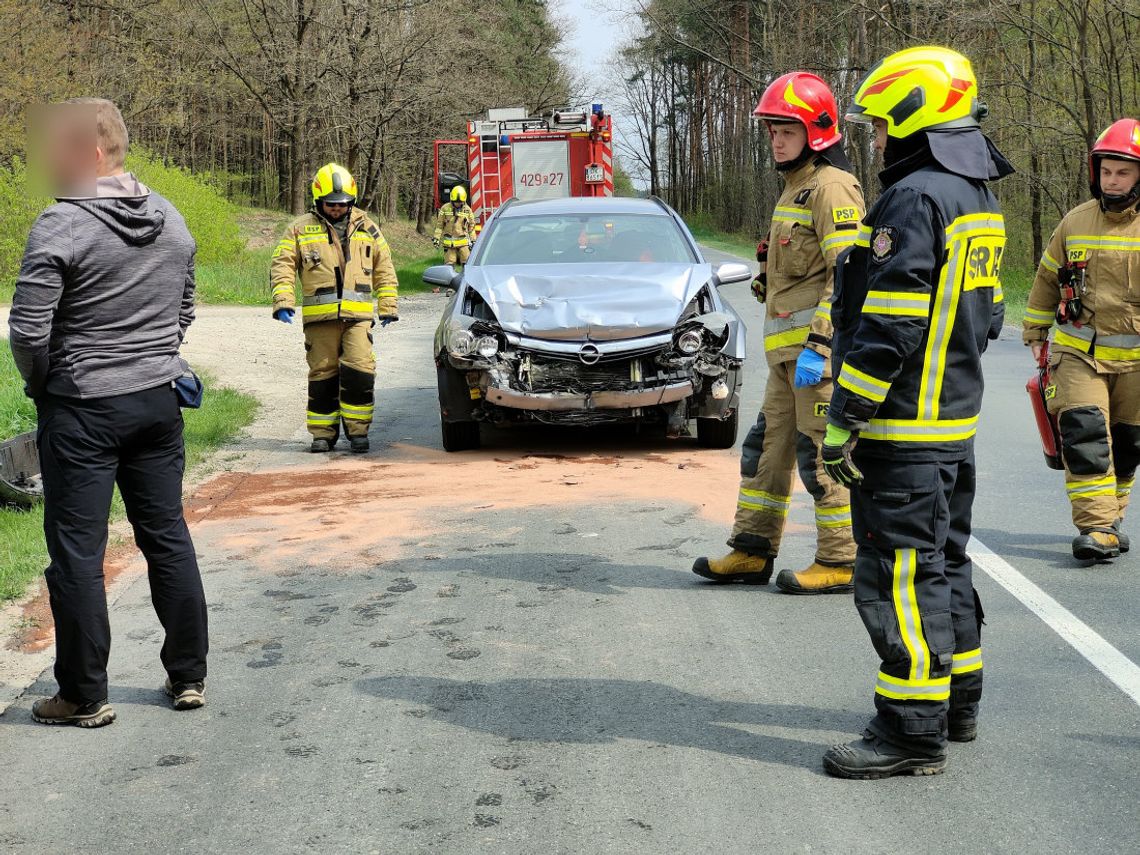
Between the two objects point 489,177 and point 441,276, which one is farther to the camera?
point 489,177

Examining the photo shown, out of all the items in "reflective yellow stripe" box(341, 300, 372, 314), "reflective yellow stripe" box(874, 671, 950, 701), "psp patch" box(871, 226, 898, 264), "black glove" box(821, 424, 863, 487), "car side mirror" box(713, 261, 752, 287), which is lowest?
"reflective yellow stripe" box(874, 671, 950, 701)

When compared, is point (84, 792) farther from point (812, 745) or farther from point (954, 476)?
point (954, 476)

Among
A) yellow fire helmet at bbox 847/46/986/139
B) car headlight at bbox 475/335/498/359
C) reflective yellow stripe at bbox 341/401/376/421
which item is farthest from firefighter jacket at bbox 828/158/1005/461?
reflective yellow stripe at bbox 341/401/376/421

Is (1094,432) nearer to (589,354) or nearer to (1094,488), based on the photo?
(1094,488)

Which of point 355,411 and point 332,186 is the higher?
point 332,186

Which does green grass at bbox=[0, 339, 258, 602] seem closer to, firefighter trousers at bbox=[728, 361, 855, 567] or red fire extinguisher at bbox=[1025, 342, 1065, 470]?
firefighter trousers at bbox=[728, 361, 855, 567]

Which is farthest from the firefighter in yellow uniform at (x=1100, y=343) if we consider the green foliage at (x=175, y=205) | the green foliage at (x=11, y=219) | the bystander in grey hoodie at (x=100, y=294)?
the green foliage at (x=11, y=219)

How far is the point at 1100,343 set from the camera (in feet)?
20.7

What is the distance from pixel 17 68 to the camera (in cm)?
2722

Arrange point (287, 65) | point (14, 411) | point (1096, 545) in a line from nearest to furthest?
point (1096, 545) < point (14, 411) < point (287, 65)

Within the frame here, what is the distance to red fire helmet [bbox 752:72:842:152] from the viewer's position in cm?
548

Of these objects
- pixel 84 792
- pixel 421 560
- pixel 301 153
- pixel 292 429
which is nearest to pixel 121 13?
pixel 301 153

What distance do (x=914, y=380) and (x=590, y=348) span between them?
16.6 feet

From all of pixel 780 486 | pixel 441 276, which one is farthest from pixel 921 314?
pixel 441 276
